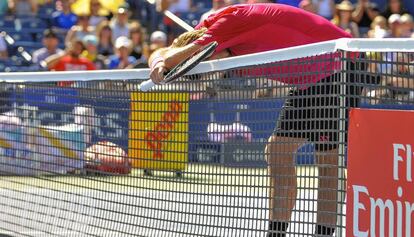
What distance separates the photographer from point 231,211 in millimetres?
6629

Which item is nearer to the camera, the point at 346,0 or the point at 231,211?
the point at 231,211

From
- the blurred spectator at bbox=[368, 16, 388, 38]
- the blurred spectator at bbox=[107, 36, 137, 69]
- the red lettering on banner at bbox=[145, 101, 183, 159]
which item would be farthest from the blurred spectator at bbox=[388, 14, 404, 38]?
the red lettering on banner at bbox=[145, 101, 183, 159]

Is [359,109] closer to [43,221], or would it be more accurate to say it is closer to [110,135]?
[110,135]

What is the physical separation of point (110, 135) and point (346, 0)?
13215mm

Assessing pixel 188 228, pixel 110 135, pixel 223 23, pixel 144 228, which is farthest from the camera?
pixel 110 135

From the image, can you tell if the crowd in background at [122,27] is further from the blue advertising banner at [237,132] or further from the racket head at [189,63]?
the racket head at [189,63]

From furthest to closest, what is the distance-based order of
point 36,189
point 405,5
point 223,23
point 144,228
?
point 405,5
point 36,189
point 144,228
point 223,23

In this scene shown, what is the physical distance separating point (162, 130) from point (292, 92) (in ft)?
6.02

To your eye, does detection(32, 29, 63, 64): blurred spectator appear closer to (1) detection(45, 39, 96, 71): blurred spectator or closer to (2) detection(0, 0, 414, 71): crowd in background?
(2) detection(0, 0, 414, 71): crowd in background

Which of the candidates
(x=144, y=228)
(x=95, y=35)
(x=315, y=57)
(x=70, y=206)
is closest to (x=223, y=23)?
(x=315, y=57)

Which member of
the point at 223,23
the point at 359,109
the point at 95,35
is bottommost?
the point at 359,109

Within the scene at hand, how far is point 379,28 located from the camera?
17.5 meters

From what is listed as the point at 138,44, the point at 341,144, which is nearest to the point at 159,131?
the point at 341,144

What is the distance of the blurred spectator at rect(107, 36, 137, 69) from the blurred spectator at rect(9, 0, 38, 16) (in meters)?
3.96
